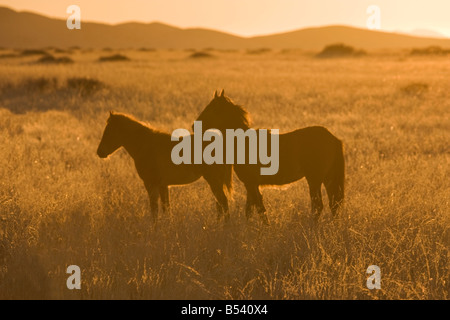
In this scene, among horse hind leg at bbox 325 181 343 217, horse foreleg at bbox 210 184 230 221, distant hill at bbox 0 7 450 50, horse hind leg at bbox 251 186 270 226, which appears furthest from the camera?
distant hill at bbox 0 7 450 50

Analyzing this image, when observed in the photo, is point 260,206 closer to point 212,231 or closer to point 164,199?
point 212,231

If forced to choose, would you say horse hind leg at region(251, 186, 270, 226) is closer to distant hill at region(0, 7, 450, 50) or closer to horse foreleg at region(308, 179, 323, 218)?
horse foreleg at region(308, 179, 323, 218)

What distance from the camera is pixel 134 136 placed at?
A: 19.9ft

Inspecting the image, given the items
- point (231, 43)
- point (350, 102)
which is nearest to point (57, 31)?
point (231, 43)

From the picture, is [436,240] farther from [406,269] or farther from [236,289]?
[236,289]

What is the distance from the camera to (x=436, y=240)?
5.30 metres

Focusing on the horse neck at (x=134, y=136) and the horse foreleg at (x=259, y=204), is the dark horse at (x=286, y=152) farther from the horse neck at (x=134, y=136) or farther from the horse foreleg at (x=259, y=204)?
the horse neck at (x=134, y=136)

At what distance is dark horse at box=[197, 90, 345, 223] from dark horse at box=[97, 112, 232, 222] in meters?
0.40

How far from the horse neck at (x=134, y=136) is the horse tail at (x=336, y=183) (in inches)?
95.6

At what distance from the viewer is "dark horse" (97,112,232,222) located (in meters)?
5.94

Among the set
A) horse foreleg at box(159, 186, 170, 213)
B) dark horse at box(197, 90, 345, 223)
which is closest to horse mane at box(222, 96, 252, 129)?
dark horse at box(197, 90, 345, 223)

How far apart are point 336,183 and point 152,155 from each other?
2.39 metres

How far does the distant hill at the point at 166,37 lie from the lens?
14825 centimetres

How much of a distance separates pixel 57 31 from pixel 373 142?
162488mm
